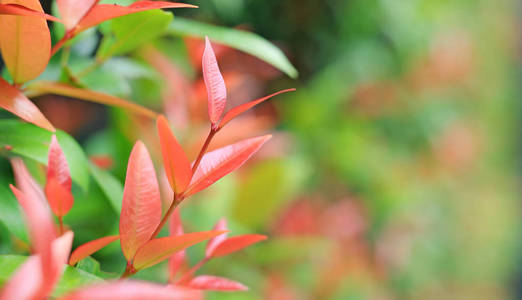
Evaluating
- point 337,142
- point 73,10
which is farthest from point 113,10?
point 337,142

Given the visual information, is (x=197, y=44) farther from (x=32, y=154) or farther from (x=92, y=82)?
(x=32, y=154)

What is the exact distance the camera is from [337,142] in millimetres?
1022

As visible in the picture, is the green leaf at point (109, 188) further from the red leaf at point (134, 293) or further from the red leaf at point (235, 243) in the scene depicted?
the red leaf at point (134, 293)

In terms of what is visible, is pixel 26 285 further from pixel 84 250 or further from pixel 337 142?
pixel 337 142

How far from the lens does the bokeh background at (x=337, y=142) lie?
598 mm

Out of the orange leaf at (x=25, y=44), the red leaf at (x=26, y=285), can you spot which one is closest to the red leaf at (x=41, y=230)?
the red leaf at (x=26, y=285)

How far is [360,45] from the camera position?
3.44ft

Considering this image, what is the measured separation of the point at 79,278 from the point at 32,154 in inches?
4.0

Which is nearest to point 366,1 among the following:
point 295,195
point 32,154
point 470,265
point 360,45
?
point 360,45

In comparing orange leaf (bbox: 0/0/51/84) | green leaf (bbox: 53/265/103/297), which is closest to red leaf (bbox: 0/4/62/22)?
orange leaf (bbox: 0/0/51/84)

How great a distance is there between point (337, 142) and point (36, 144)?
0.78 m

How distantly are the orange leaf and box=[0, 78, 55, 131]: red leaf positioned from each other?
0.02 meters

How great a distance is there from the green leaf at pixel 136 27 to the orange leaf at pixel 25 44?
0.08 metres

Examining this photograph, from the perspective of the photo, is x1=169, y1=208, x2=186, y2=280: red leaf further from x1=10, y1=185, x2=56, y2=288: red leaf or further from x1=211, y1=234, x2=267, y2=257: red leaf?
x1=10, y1=185, x2=56, y2=288: red leaf
